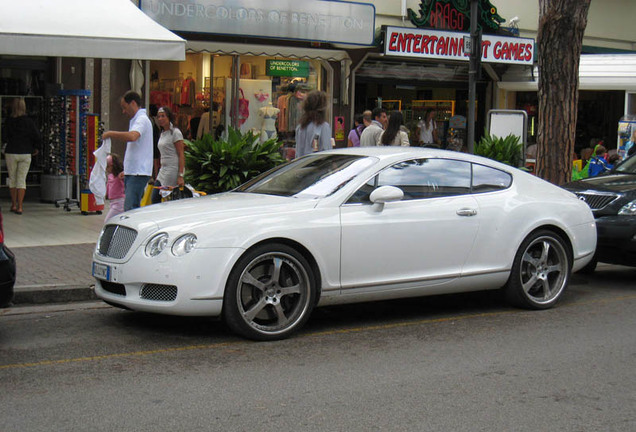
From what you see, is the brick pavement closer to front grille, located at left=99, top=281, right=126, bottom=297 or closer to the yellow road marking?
front grille, located at left=99, top=281, right=126, bottom=297

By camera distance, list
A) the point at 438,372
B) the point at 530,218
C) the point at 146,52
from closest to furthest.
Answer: the point at 438,372 → the point at 530,218 → the point at 146,52

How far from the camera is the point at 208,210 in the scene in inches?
274

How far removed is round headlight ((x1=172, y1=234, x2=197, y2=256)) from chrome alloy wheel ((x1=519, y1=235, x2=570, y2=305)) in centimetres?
321

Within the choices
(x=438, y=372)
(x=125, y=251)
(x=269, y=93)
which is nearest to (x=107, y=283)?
(x=125, y=251)

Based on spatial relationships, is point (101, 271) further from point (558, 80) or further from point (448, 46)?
point (448, 46)

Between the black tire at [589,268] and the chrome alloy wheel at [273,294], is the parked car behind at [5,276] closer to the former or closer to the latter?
the chrome alloy wheel at [273,294]

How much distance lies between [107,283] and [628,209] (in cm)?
580

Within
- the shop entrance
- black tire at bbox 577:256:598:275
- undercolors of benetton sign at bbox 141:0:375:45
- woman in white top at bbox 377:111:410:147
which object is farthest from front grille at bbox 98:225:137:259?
the shop entrance

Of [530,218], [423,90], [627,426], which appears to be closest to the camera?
[627,426]

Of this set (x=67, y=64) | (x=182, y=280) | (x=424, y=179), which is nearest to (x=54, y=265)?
(x=182, y=280)

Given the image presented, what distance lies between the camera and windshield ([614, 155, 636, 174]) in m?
11.3

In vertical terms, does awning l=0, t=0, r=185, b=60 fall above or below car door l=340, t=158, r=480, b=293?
above

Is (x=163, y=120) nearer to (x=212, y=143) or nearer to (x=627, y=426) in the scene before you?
(x=212, y=143)

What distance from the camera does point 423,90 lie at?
21.0 meters
